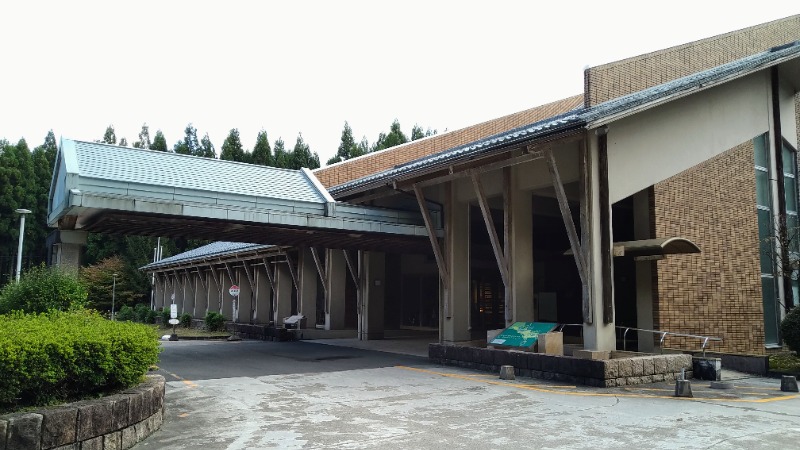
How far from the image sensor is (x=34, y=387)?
6.18 meters

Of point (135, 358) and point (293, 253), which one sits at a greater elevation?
point (293, 253)

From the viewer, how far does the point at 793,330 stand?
13562 millimetres

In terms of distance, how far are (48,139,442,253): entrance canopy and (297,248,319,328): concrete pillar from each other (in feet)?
20.7

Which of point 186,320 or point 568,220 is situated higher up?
point 568,220

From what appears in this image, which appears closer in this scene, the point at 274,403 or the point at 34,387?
the point at 34,387

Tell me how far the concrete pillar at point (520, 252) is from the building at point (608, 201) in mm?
49

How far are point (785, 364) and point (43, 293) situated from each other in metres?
15.4

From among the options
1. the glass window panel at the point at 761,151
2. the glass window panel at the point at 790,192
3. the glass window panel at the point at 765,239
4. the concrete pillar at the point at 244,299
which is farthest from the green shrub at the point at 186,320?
the glass window panel at the point at 790,192

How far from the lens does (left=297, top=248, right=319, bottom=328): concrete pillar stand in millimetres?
24344

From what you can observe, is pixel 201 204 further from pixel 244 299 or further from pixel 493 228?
pixel 244 299

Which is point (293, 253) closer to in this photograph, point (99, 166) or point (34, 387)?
point (99, 166)

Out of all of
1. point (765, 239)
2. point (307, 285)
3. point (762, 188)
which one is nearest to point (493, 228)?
point (765, 239)

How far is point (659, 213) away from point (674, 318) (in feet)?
8.34

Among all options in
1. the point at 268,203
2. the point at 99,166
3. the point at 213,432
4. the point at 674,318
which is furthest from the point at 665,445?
the point at 99,166
